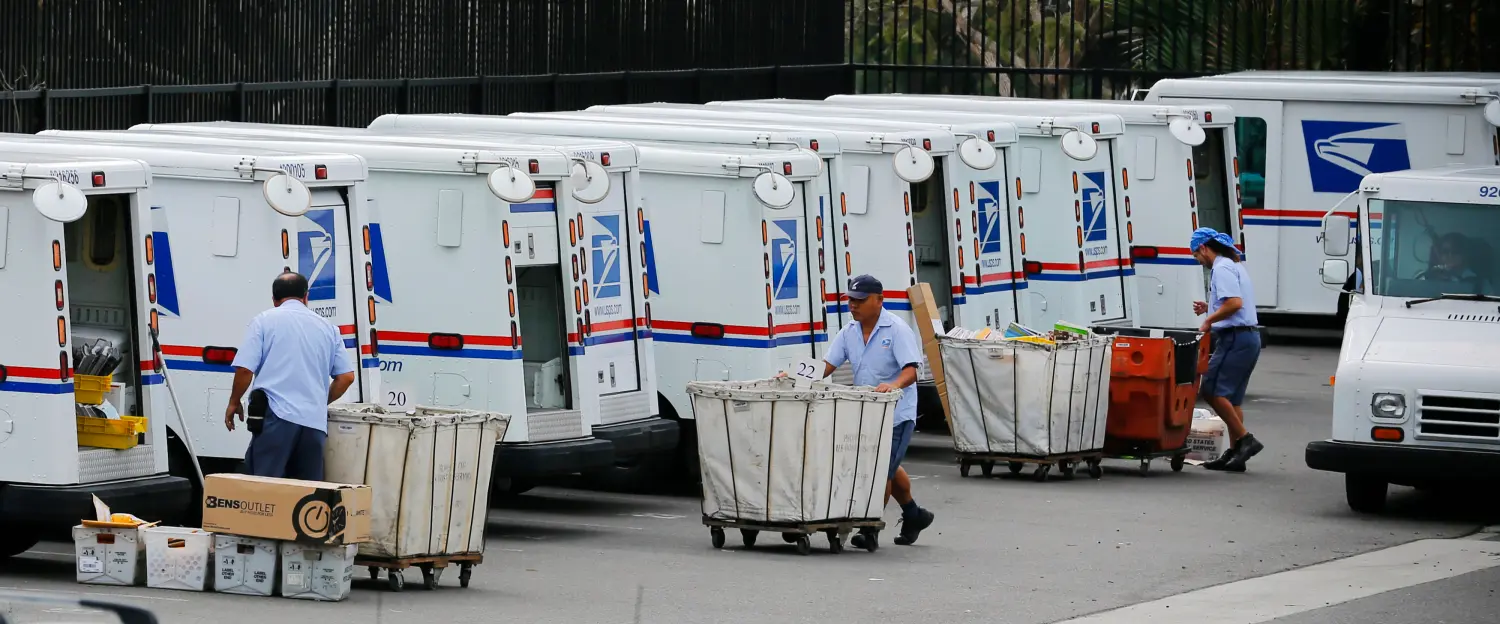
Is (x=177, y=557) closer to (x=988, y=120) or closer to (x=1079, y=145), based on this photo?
(x=988, y=120)

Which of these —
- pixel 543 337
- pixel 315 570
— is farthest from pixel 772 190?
pixel 315 570

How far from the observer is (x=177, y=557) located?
11453 mm

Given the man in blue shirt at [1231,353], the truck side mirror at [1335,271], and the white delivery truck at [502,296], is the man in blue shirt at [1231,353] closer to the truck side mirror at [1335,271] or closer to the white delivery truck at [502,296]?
the truck side mirror at [1335,271]

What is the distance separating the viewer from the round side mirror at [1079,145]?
61.9 feet

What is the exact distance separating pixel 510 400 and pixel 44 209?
3.36 m

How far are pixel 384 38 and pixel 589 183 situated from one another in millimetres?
9030

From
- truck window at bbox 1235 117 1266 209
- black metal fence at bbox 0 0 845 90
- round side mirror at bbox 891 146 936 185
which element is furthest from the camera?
truck window at bbox 1235 117 1266 209

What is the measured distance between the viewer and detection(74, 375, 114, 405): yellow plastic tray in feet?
39.7

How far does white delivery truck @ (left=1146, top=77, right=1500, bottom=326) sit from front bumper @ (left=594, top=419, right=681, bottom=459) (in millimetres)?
10775

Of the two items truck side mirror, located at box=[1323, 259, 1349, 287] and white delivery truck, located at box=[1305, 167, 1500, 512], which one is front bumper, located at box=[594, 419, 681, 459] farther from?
truck side mirror, located at box=[1323, 259, 1349, 287]

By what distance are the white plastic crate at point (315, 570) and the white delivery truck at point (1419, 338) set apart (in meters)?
6.26

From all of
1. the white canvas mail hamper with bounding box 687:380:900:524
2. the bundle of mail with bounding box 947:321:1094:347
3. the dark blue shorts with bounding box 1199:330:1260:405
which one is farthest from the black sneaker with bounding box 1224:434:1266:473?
the white canvas mail hamper with bounding box 687:380:900:524

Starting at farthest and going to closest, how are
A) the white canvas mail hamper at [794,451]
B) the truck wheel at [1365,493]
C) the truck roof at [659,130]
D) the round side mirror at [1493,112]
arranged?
the round side mirror at [1493,112], the truck roof at [659,130], the truck wheel at [1365,493], the white canvas mail hamper at [794,451]

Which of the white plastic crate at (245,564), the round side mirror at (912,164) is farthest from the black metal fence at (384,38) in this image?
the white plastic crate at (245,564)
